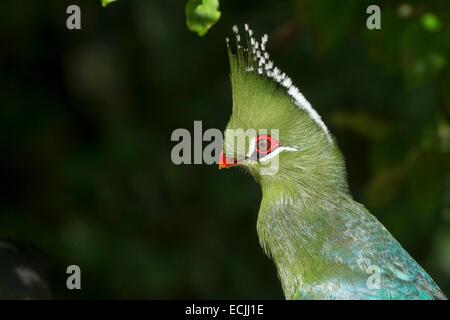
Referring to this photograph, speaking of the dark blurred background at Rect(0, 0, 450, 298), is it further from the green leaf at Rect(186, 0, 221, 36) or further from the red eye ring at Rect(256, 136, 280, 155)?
the green leaf at Rect(186, 0, 221, 36)

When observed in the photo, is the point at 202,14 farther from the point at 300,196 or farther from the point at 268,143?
the point at 300,196

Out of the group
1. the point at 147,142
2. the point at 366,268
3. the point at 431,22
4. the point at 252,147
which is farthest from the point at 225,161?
the point at 147,142

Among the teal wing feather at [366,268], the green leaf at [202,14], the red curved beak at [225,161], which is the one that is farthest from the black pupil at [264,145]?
the green leaf at [202,14]

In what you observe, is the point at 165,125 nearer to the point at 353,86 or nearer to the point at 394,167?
the point at 353,86

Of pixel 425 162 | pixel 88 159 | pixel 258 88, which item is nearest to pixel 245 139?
pixel 258 88

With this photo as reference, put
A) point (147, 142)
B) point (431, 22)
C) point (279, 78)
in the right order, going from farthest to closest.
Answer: point (147, 142)
point (431, 22)
point (279, 78)

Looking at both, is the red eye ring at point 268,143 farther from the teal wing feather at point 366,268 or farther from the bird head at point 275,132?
the teal wing feather at point 366,268
